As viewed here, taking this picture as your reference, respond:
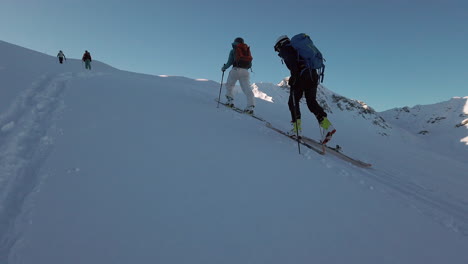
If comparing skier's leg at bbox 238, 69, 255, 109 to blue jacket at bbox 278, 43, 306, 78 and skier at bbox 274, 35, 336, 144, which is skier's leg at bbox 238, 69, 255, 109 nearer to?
skier at bbox 274, 35, 336, 144

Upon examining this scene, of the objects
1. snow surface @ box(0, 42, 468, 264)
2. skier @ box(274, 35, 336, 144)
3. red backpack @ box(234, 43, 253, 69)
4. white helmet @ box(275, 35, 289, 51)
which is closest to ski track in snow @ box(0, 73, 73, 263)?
snow surface @ box(0, 42, 468, 264)

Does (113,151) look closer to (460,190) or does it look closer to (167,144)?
(167,144)

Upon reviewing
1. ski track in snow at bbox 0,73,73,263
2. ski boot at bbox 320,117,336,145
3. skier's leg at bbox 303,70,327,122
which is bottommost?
ski track in snow at bbox 0,73,73,263

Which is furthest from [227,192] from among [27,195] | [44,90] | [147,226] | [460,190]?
[44,90]

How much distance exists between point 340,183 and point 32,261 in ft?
8.97

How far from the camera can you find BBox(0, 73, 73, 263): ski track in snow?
1.63m

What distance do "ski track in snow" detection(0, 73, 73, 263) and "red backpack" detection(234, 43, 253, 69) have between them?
15.8ft

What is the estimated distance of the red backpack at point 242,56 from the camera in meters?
7.62

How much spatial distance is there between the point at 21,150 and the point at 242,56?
615cm

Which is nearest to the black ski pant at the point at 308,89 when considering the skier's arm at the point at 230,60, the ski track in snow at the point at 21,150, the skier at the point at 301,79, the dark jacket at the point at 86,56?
the skier at the point at 301,79

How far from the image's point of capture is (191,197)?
2072 millimetres

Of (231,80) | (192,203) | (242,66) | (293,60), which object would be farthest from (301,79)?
(192,203)

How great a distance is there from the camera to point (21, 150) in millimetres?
2676

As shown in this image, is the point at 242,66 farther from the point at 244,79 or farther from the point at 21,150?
the point at 21,150
